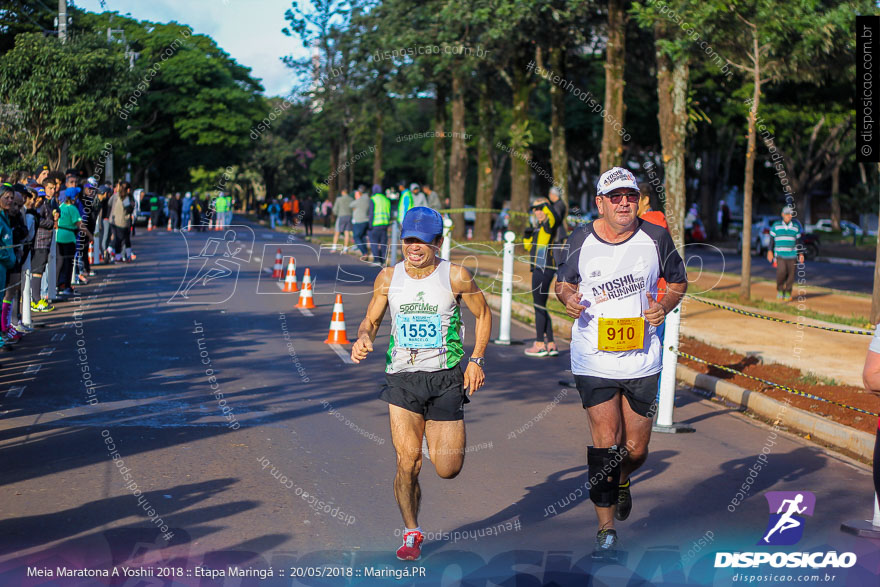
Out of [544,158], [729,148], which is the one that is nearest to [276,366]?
[729,148]

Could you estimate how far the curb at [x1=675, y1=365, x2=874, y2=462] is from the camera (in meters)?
8.91

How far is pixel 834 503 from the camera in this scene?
714 centimetres

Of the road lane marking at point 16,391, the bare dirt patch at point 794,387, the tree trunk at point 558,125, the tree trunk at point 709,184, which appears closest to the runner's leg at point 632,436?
the bare dirt patch at point 794,387

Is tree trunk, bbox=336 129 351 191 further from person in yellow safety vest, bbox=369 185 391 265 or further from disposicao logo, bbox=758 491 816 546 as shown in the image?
disposicao logo, bbox=758 491 816 546

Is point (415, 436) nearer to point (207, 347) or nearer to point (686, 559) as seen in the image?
point (686, 559)

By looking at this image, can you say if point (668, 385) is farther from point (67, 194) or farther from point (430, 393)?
point (67, 194)

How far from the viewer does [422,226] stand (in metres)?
5.65

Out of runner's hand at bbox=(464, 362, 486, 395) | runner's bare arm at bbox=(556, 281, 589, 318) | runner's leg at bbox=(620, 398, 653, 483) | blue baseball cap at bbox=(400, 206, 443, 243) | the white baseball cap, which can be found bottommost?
runner's leg at bbox=(620, 398, 653, 483)

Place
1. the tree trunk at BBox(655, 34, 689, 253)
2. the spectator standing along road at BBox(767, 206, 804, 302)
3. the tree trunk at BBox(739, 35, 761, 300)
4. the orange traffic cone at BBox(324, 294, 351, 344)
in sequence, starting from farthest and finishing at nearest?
the spectator standing along road at BBox(767, 206, 804, 302)
the tree trunk at BBox(655, 34, 689, 253)
the tree trunk at BBox(739, 35, 761, 300)
the orange traffic cone at BBox(324, 294, 351, 344)

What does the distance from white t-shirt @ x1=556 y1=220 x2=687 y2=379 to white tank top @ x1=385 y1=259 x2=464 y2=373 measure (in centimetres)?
75

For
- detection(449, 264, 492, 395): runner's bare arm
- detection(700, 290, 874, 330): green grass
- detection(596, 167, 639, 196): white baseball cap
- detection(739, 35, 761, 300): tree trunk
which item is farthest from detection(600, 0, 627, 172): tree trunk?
detection(449, 264, 492, 395): runner's bare arm

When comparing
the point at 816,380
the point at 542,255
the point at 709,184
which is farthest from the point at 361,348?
the point at 709,184

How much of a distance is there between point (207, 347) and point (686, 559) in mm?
8406

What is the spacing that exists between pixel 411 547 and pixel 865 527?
9.36ft
